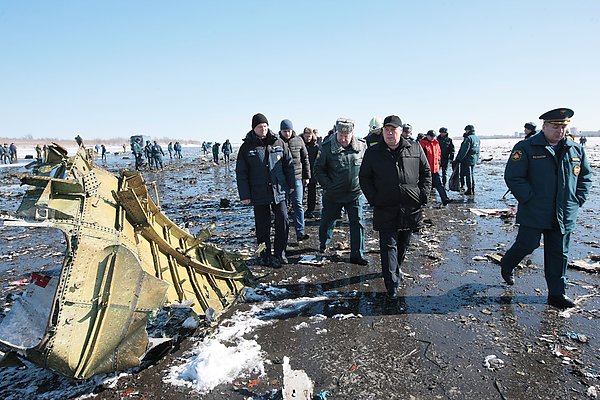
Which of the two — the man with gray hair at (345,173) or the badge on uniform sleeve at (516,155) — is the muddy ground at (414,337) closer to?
the man with gray hair at (345,173)

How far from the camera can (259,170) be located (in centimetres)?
516

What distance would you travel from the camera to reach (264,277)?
4.98 metres

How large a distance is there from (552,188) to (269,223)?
3.43 meters

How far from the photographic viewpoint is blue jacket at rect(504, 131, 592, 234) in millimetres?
3693

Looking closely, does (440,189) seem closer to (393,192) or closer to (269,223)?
(269,223)

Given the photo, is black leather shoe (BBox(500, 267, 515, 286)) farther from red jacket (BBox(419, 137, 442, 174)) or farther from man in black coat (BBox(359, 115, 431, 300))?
red jacket (BBox(419, 137, 442, 174))

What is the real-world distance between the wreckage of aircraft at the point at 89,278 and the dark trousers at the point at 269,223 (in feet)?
6.61

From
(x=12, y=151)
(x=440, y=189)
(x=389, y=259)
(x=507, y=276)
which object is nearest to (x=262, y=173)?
(x=389, y=259)

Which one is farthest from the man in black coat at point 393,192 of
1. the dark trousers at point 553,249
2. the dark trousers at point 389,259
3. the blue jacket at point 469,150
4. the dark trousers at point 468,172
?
the dark trousers at point 468,172

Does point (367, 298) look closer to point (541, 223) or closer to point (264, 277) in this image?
point (264, 277)

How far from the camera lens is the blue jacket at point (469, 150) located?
1064cm

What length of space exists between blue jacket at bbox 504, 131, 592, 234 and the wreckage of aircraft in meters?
3.49

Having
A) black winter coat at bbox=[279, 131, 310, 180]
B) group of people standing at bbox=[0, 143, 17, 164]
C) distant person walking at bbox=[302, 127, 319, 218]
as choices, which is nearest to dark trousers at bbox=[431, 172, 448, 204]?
distant person walking at bbox=[302, 127, 319, 218]

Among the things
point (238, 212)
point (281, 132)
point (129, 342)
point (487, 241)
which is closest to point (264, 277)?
point (129, 342)
